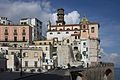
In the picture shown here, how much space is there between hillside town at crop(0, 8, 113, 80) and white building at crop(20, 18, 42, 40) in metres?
0.68

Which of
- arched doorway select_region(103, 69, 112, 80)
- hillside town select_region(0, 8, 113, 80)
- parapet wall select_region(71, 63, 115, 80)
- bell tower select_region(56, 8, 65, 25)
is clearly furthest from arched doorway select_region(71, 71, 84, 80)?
bell tower select_region(56, 8, 65, 25)

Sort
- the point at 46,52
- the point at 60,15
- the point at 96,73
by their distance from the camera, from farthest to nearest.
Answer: the point at 60,15 → the point at 46,52 → the point at 96,73

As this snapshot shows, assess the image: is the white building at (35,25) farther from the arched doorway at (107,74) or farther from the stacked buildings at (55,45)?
the arched doorway at (107,74)

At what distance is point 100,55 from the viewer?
393 feet

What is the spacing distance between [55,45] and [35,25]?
18.3 meters

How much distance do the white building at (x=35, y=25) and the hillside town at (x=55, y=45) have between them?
0.68 m

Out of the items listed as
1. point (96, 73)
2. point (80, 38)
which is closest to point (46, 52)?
point (80, 38)

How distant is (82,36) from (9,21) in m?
42.8

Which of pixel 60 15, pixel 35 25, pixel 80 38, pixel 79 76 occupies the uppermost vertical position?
pixel 60 15

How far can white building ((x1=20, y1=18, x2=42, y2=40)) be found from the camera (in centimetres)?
12642

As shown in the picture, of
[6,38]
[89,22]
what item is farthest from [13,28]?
[89,22]

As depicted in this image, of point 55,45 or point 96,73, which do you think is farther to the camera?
point 55,45

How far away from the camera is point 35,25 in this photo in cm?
12850

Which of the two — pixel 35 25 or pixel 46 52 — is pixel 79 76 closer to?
pixel 46 52
